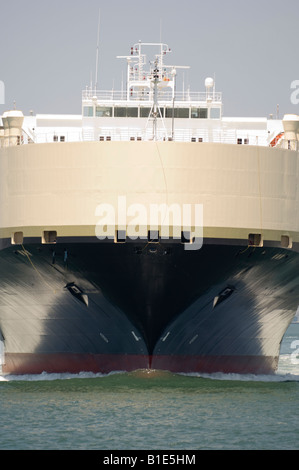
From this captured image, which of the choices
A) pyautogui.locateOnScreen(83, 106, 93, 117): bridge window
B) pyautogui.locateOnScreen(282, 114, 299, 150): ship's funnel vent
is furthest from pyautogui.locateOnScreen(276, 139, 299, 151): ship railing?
pyautogui.locateOnScreen(83, 106, 93, 117): bridge window

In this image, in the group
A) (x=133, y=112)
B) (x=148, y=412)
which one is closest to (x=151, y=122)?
(x=133, y=112)

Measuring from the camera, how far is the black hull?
24.2 m

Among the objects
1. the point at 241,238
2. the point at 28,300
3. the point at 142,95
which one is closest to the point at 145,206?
the point at 241,238

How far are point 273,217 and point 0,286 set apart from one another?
7738 mm

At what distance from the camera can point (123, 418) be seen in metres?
20.3

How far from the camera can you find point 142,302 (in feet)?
81.1

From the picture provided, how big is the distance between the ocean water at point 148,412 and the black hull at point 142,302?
61cm

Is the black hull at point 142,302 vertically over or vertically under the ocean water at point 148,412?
over

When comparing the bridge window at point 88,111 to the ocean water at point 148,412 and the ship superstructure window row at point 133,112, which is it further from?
the ocean water at point 148,412

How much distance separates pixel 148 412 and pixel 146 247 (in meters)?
4.48

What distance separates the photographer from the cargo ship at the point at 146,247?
949 inches

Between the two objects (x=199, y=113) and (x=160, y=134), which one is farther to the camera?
(x=199, y=113)

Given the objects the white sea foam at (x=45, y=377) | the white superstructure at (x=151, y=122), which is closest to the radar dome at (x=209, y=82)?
the white superstructure at (x=151, y=122)

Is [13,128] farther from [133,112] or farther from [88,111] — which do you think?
[133,112]
